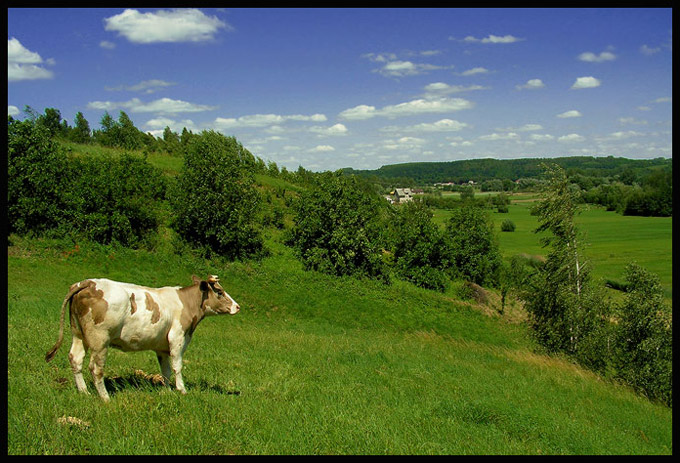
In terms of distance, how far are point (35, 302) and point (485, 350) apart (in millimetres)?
23799

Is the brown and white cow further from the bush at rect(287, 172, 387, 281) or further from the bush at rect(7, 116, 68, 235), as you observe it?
the bush at rect(287, 172, 387, 281)

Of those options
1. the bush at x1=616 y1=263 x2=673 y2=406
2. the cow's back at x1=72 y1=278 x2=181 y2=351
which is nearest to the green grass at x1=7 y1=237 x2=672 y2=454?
the cow's back at x1=72 y1=278 x2=181 y2=351

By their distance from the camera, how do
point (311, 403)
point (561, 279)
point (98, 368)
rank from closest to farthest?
point (98, 368) → point (311, 403) → point (561, 279)

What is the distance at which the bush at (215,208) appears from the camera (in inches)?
1654

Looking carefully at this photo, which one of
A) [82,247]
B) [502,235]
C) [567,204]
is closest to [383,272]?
[567,204]

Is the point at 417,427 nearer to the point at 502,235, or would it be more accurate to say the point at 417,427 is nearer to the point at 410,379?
the point at 410,379

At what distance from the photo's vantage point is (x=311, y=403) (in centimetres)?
969

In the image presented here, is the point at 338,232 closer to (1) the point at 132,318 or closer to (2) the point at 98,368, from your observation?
(1) the point at 132,318

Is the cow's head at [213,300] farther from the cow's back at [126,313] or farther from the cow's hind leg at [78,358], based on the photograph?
the cow's hind leg at [78,358]

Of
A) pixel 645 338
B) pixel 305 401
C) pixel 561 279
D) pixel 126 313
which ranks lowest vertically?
pixel 645 338

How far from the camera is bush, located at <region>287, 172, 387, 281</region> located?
47.6 meters

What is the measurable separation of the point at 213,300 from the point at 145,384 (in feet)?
7.27

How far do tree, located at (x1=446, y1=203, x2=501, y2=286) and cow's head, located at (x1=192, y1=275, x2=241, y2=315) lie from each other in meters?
50.0

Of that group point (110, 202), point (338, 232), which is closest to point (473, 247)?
point (338, 232)
